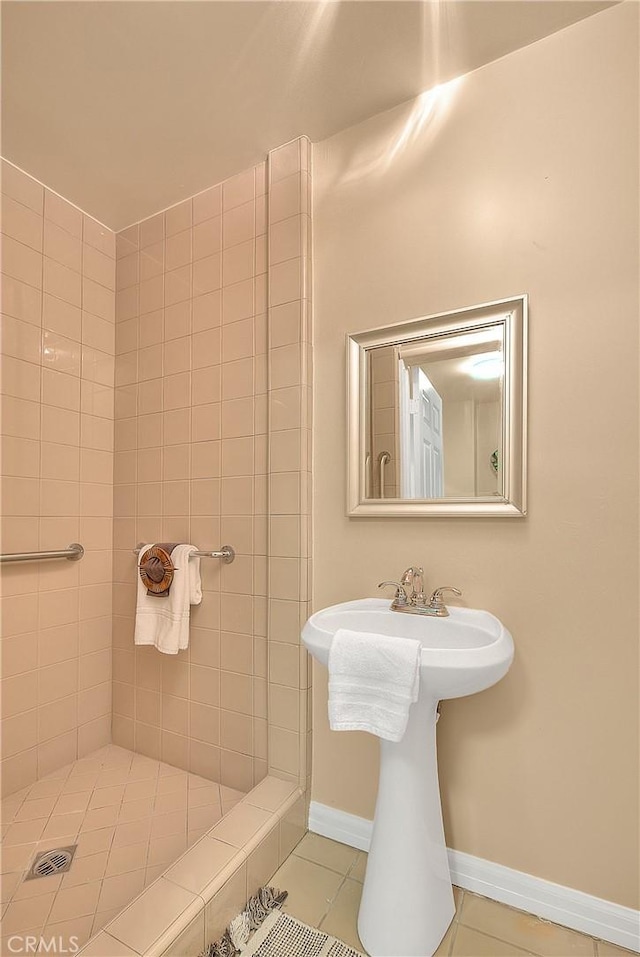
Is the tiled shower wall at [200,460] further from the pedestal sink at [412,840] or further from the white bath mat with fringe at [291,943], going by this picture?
the pedestal sink at [412,840]

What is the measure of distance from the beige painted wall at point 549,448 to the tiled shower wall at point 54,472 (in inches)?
47.9

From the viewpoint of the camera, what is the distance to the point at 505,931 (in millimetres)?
1165

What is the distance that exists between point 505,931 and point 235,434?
64.4 inches

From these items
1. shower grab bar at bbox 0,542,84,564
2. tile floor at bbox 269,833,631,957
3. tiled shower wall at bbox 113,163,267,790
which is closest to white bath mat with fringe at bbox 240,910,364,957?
tile floor at bbox 269,833,631,957

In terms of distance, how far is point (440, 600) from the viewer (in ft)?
4.37

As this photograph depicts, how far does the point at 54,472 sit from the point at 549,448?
5.94 ft

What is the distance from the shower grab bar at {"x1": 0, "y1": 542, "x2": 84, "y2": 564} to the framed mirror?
1178 millimetres

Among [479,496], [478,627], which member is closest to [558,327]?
[479,496]

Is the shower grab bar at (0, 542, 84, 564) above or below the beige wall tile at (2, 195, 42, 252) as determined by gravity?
below

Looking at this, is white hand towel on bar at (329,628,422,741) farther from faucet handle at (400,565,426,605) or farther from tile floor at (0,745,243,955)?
tile floor at (0,745,243,955)

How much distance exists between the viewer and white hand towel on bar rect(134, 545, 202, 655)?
1729 millimetres

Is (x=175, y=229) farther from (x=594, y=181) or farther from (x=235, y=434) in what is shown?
(x=594, y=181)

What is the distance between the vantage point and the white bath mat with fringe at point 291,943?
1.11m

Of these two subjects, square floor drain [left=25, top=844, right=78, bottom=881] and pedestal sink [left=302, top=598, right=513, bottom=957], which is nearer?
pedestal sink [left=302, top=598, right=513, bottom=957]
